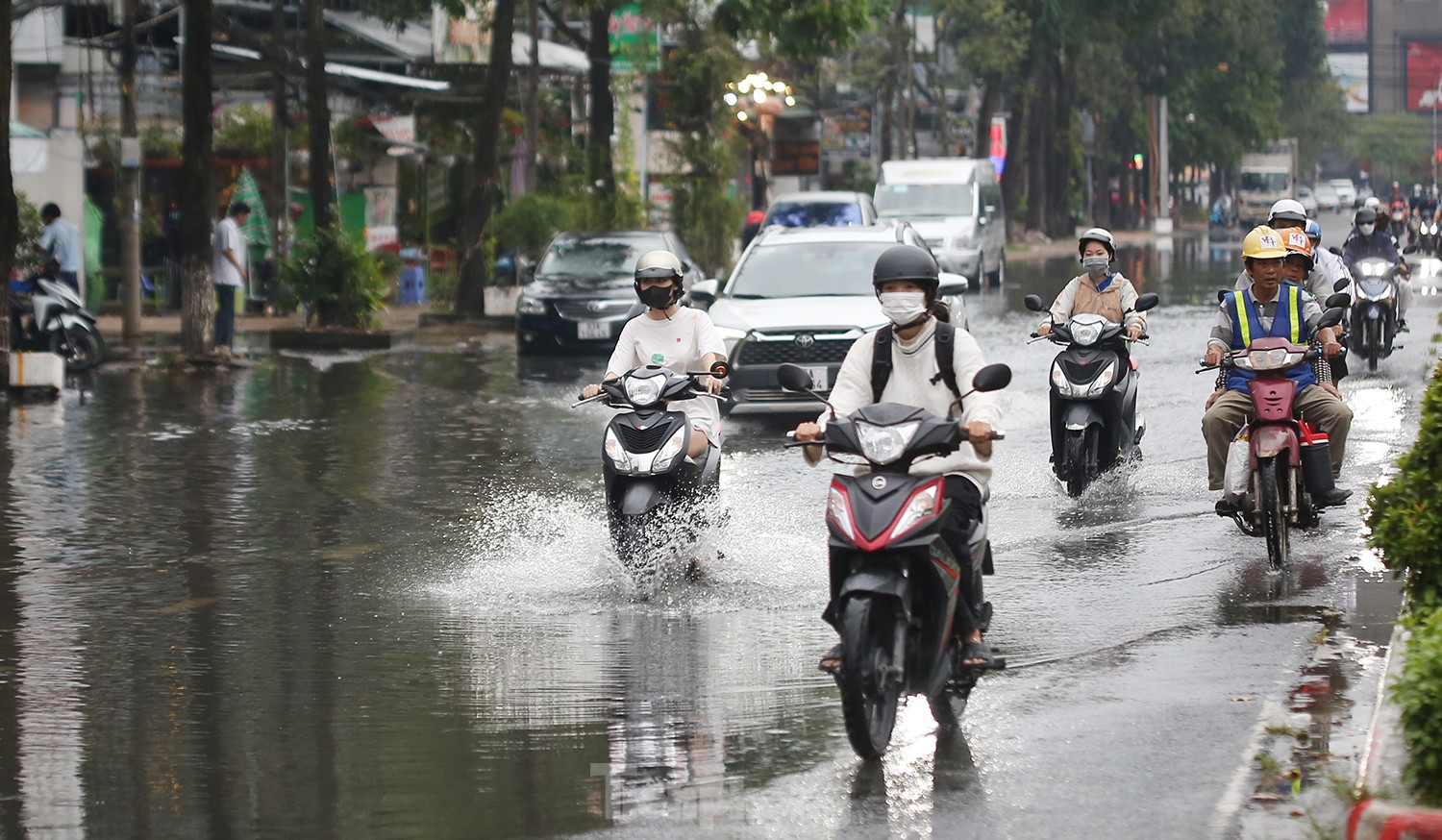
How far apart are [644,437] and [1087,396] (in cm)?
393

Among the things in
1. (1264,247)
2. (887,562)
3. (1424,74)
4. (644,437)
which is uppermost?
(1424,74)

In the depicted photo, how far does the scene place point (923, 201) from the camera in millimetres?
40469

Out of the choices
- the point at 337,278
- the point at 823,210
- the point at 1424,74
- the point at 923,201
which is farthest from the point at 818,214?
the point at 1424,74

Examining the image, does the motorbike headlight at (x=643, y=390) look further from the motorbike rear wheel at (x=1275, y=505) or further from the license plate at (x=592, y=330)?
the license plate at (x=592, y=330)

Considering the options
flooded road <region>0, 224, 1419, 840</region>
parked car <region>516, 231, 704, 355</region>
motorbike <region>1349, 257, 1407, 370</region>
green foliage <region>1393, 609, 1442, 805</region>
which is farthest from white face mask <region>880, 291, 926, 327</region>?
parked car <region>516, 231, 704, 355</region>

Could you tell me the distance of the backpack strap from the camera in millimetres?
7172

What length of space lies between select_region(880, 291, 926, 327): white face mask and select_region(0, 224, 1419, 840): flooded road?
4.56ft

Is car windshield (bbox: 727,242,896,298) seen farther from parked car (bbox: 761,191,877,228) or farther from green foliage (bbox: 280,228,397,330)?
parked car (bbox: 761,191,877,228)

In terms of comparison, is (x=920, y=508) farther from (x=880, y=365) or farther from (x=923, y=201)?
(x=923, y=201)

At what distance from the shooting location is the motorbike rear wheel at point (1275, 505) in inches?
367

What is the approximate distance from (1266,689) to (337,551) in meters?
5.34

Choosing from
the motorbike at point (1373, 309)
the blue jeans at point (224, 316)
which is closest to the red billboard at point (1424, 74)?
the motorbike at point (1373, 309)

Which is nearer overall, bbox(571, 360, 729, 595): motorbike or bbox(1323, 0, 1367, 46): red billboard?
bbox(571, 360, 729, 595): motorbike

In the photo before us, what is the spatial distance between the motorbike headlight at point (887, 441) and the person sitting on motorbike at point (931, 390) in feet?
0.88
